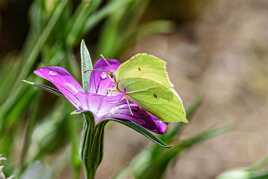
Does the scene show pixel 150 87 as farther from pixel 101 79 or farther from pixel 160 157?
pixel 160 157

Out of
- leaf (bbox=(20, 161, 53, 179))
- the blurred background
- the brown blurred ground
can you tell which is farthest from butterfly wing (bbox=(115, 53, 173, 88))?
the brown blurred ground

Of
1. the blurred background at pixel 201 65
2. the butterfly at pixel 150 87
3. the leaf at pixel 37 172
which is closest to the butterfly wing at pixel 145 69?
the butterfly at pixel 150 87

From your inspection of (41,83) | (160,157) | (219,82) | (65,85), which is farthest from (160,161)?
(219,82)

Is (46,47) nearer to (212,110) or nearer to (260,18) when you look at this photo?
(212,110)

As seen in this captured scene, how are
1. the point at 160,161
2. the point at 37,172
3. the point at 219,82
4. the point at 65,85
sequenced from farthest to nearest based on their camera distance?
the point at 219,82
the point at 160,161
the point at 37,172
the point at 65,85

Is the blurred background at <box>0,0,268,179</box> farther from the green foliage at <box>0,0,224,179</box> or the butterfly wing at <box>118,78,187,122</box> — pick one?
the butterfly wing at <box>118,78,187,122</box>
